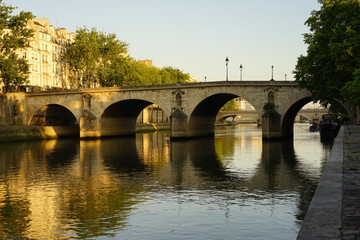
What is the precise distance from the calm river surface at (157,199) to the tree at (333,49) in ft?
44.7

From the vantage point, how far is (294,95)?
189 feet

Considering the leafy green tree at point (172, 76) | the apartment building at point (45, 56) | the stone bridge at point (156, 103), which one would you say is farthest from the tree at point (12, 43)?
the leafy green tree at point (172, 76)

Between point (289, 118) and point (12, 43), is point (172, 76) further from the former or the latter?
point (289, 118)

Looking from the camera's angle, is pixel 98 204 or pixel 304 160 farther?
pixel 304 160

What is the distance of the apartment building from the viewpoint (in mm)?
97450

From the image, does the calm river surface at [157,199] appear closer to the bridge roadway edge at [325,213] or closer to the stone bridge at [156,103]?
the bridge roadway edge at [325,213]

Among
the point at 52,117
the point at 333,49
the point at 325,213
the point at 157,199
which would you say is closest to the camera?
the point at 325,213

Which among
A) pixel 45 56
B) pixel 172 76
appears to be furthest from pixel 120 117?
pixel 172 76

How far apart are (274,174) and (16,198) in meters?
13.7

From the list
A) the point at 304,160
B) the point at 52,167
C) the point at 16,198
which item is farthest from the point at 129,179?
the point at 304,160

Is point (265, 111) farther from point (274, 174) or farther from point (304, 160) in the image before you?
point (274, 174)

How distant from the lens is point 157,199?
62.1ft

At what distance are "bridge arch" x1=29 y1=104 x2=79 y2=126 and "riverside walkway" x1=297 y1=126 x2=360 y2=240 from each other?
6785cm

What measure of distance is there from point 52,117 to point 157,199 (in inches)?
2650
